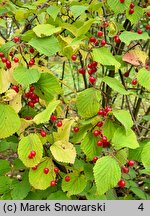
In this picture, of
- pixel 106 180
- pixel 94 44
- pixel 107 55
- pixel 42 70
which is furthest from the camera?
pixel 42 70

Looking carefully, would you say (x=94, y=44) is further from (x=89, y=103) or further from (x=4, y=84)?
(x=4, y=84)

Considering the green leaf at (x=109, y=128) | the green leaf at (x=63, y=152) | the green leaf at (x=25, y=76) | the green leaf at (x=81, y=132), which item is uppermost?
the green leaf at (x=25, y=76)

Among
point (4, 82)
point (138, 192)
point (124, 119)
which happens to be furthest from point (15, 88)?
point (138, 192)

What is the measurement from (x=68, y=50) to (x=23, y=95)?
321 millimetres

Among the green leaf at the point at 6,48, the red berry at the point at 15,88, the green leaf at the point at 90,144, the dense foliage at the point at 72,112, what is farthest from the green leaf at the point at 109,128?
the green leaf at the point at 6,48

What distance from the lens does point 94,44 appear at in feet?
5.45

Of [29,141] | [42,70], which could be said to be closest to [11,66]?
[42,70]

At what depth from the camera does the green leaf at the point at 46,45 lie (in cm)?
155

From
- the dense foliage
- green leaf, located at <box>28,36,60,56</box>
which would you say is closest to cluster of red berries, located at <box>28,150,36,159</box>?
the dense foliage

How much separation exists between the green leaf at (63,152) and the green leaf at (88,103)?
0.56ft

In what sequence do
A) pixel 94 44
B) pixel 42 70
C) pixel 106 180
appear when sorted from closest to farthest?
pixel 106 180
pixel 94 44
pixel 42 70

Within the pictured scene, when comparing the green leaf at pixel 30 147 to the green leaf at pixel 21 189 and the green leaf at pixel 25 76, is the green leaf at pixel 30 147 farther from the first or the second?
the green leaf at pixel 21 189

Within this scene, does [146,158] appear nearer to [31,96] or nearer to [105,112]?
[105,112]

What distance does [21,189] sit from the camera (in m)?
1.88
